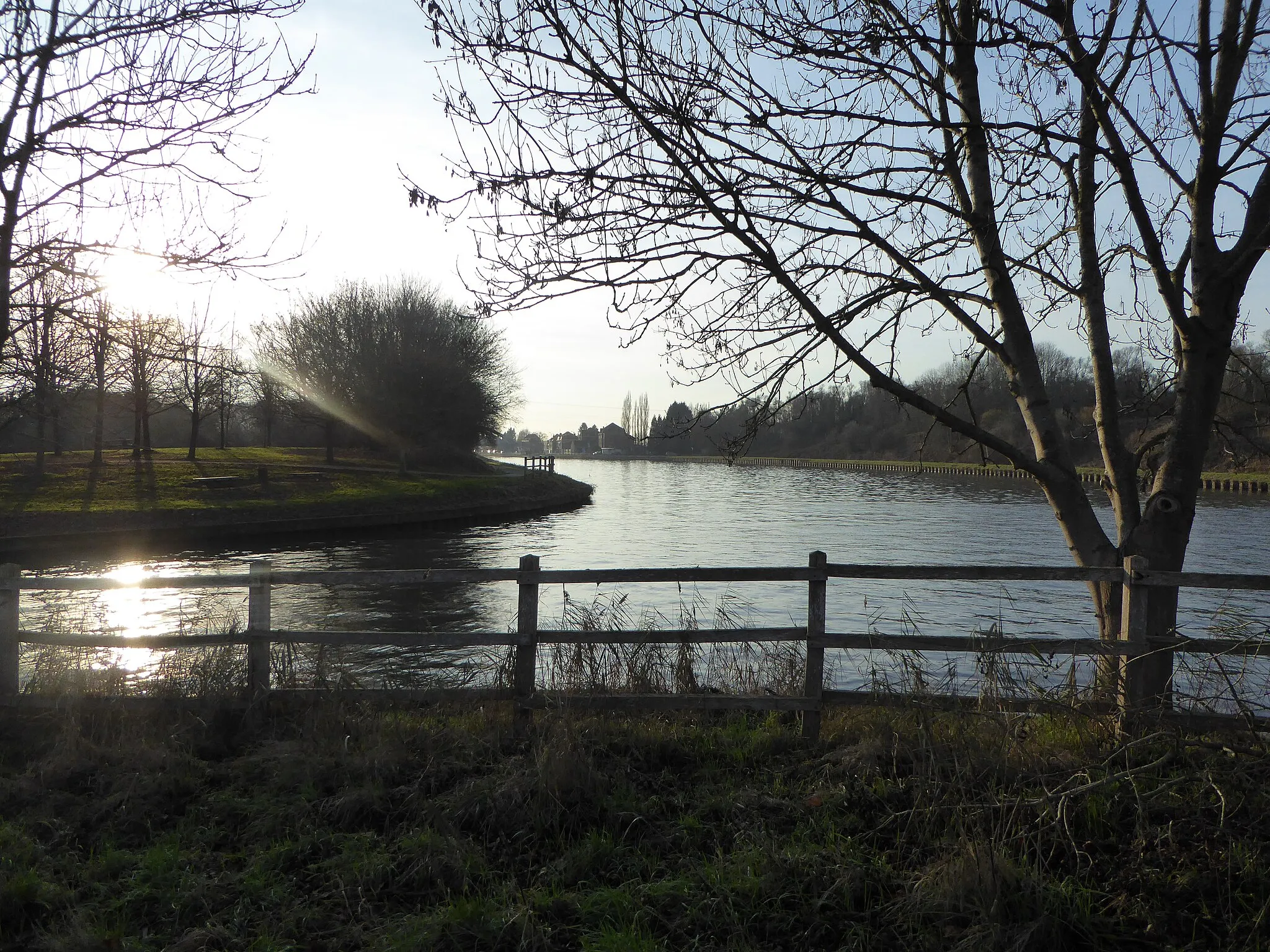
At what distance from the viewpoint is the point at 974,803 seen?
414cm

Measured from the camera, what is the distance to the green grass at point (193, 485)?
106 ft

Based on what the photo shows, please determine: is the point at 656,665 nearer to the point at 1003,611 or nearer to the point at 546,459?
the point at 1003,611

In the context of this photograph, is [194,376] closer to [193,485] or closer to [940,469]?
[193,485]

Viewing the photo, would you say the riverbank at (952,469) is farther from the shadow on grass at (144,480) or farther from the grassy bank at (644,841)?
the grassy bank at (644,841)

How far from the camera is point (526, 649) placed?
613cm

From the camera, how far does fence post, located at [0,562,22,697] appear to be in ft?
22.0

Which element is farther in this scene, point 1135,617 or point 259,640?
point 259,640

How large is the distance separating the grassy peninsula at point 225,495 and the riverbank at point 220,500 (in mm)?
54

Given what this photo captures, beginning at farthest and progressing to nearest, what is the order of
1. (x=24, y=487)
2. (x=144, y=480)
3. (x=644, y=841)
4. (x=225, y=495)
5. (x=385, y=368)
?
1. (x=385, y=368)
2. (x=144, y=480)
3. (x=225, y=495)
4. (x=24, y=487)
5. (x=644, y=841)

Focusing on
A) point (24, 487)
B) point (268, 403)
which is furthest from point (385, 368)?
point (24, 487)

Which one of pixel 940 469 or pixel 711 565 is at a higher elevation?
pixel 940 469

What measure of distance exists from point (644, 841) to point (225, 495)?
3595 cm

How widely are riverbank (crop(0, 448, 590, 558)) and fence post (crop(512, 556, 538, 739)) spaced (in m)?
25.8

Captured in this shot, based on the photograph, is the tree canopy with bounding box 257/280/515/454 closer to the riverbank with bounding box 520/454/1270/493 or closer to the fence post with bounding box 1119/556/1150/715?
the riverbank with bounding box 520/454/1270/493
